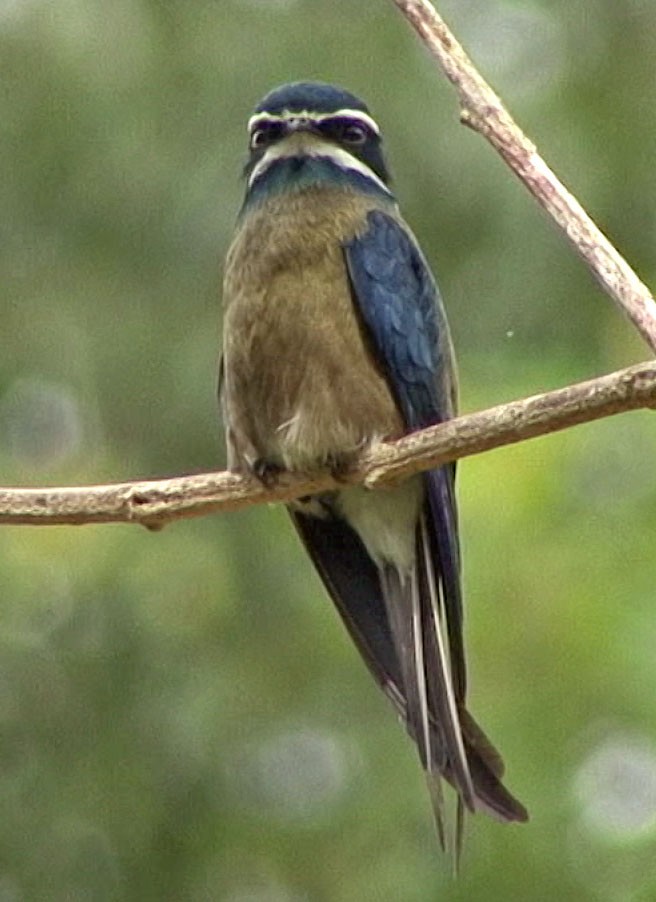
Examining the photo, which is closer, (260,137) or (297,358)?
(297,358)

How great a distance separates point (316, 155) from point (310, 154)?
1 cm

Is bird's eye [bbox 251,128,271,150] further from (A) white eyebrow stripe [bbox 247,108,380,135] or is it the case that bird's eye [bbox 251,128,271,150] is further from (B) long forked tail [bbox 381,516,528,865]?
(B) long forked tail [bbox 381,516,528,865]

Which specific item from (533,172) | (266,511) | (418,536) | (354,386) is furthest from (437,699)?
(266,511)

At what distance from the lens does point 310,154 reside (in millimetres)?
5590

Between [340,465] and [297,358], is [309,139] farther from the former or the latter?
[340,465]

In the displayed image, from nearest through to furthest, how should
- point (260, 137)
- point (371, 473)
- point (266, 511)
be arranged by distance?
point (371, 473) → point (260, 137) → point (266, 511)

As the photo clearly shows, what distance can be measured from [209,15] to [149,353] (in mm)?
1364

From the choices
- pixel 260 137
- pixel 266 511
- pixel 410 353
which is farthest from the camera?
pixel 266 511

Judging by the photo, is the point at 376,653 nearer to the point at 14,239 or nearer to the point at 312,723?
the point at 312,723

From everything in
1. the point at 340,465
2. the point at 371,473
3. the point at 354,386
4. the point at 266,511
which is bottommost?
the point at 371,473

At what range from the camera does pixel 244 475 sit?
206 inches

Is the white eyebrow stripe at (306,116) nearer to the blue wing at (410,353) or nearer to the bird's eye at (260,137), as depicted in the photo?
the bird's eye at (260,137)

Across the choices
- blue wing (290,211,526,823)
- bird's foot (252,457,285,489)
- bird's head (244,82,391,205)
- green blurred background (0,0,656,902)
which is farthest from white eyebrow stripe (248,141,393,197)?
green blurred background (0,0,656,902)

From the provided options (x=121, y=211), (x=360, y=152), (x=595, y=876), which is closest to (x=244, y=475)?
(x=360, y=152)
